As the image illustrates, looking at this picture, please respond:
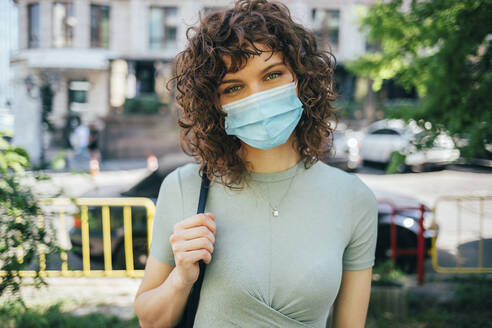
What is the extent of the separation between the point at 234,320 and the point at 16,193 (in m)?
2.00

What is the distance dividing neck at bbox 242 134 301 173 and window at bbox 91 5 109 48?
28.5 m

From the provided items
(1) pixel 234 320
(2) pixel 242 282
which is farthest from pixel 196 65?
(1) pixel 234 320

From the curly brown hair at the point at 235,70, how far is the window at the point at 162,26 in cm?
2769

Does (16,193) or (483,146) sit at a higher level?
(483,146)

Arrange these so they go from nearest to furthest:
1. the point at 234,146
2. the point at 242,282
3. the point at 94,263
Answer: the point at 242,282, the point at 234,146, the point at 94,263

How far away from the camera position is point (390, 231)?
522 cm

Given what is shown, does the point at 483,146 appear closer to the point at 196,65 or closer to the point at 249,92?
the point at 249,92

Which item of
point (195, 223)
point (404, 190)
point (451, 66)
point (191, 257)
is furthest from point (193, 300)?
point (404, 190)

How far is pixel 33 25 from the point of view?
26094mm

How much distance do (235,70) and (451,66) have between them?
270 cm

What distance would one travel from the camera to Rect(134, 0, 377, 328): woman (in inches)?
54.6

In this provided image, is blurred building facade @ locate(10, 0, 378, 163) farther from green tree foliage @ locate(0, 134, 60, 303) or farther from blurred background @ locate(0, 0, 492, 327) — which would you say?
green tree foliage @ locate(0, 134, 60, 303)

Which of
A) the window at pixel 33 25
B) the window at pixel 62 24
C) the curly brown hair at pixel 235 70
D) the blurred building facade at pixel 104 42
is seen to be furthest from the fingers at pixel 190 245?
the window at pixel 33 25

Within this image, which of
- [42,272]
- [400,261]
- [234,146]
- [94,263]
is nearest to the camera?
[234,146]
